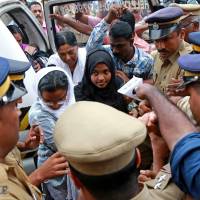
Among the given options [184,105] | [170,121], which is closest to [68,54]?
[184,105]

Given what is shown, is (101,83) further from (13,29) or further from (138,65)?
(13,29)

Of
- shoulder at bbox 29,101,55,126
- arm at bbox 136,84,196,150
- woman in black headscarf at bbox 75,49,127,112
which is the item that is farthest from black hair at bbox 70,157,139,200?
woman in black headscarf at bbox 75,49,127,112

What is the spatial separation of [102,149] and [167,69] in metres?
2.61

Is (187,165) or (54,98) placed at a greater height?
(187,165)

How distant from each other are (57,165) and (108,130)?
0.75m

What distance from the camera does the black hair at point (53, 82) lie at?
321 cm

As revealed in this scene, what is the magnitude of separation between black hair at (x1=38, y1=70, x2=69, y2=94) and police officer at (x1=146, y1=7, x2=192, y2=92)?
36.7 inches

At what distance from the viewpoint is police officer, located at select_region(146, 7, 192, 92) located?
388cm

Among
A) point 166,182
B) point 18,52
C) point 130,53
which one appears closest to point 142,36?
point 130,53

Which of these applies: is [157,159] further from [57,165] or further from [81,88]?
[81,88]

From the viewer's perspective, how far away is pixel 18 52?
423cm

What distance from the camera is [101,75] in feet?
12.3

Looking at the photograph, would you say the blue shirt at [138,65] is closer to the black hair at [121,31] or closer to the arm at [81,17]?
the black hair at [121,31]

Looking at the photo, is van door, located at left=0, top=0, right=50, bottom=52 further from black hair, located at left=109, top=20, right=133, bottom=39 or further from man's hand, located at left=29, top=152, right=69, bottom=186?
man's hand, located at left=29, top=152, right=69, bottom=186
